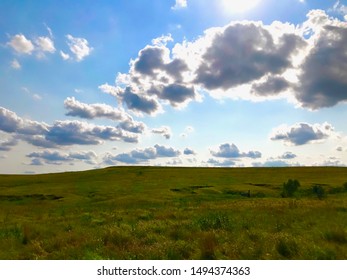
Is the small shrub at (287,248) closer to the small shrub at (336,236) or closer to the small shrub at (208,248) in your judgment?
the small shrub at (336,236)

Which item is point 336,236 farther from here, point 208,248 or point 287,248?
point 208,248

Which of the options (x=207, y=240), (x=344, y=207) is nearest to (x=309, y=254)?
(x=207, y=240)

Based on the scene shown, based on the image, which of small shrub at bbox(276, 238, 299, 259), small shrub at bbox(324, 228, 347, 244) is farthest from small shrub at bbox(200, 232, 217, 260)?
small shrub at bbox(324, 228, 347, 244)

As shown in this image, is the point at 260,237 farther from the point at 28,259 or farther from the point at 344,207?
the point at 344,207

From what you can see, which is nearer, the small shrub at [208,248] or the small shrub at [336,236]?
the small shrub at [208,248]

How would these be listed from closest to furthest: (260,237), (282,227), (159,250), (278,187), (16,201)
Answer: (159,250) < (260,237) < (282,227) < (16,201) < (278,187)

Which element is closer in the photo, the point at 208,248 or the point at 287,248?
the point at 287,248

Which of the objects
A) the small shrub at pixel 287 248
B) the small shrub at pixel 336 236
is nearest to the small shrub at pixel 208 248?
the small shrub at pixel 287 248

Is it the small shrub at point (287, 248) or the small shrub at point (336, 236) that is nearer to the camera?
the small shrub at point (287, 248)

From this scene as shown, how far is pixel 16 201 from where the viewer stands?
2218 inches

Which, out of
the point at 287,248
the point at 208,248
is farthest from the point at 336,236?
the point at 208,248

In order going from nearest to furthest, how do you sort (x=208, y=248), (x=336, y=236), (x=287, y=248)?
(x=287, y=248)
(x=208, y=248)
(x=336, y=236)
